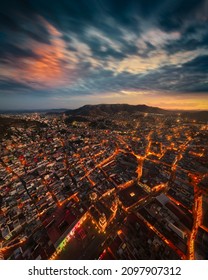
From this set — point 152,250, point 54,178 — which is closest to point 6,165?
point 54,178

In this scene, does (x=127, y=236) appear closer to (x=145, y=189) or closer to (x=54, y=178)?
(x=145, y=189)

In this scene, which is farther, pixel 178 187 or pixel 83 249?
pixel 178 187

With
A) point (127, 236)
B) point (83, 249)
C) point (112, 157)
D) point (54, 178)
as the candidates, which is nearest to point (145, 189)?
point (127, 236)

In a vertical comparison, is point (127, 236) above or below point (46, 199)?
above

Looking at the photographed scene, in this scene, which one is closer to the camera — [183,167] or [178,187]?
[178,187]

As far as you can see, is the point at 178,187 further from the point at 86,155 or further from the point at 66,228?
the point at 86,155

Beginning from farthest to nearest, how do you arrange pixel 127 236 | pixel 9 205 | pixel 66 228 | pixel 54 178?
1. pixel 54 178
2. pixel 9 205
3. pixel 66 228
4. pixel 127 236

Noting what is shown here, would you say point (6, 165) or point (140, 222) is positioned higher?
point (140, 222)

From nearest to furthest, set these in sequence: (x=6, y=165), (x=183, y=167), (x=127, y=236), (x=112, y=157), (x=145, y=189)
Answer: (x=127, y=236)
(x=145, y=189)
(x=183, y=167)
(x=6, y=165)
(x=112, y=157)

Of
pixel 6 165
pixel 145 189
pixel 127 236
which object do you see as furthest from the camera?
pixel 6 165
